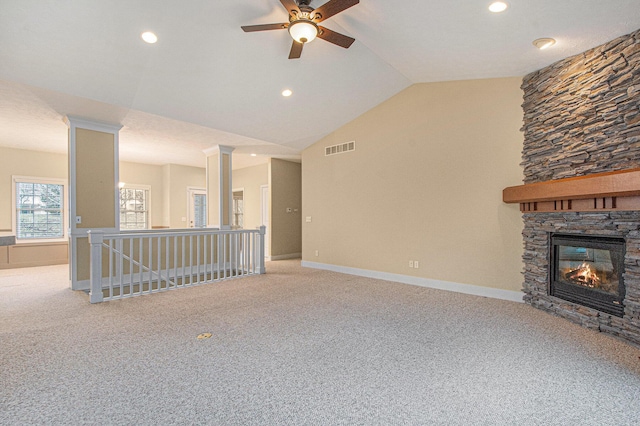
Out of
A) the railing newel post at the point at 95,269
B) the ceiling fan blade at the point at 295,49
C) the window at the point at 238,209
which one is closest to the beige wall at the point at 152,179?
the window at the point at 238,209

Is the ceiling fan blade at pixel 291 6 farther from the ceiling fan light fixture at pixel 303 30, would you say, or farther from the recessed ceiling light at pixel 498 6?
the recessed ceiling light at pixel 498 6

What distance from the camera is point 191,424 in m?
1.76

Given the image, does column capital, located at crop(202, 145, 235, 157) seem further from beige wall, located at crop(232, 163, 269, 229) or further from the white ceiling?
beige wall, located at crop(232, 163, 269, 229)

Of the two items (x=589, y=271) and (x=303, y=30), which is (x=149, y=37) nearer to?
(x=303, y=30)

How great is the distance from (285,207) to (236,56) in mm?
4901

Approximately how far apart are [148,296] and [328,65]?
13.7 ft

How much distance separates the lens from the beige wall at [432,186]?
4.39 m

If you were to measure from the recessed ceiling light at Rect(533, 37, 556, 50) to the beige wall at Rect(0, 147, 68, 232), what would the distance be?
944cm

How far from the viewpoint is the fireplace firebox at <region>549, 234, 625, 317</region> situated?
3.11m

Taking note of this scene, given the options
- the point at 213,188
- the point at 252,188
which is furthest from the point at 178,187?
the point at 213,188

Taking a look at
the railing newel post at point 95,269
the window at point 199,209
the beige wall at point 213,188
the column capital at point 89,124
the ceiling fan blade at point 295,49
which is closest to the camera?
the ceiling fan blade at point 295,49

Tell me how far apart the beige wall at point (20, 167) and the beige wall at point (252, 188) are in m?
4.36

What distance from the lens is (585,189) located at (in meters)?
3.05

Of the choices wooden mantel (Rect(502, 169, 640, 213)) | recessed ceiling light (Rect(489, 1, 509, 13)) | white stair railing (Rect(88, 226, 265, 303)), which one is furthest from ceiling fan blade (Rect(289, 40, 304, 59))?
wooden mantel (Rect(502, 169, 640, 213))
